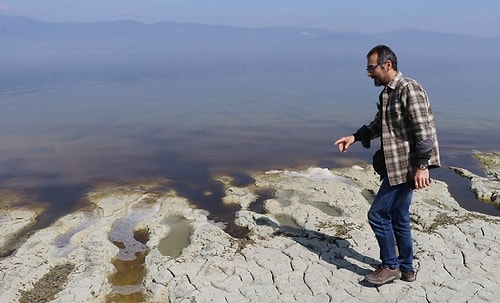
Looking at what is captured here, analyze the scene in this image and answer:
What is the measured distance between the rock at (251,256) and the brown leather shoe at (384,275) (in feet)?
0.40

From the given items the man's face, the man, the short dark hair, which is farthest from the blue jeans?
the short dark hair

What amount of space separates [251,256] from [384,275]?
217 cm

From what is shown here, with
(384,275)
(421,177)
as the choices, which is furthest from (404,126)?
(384,275)

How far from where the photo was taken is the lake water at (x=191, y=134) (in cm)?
1296

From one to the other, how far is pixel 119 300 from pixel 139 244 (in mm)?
2077

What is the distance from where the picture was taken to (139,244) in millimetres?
8328

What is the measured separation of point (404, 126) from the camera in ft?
15.8

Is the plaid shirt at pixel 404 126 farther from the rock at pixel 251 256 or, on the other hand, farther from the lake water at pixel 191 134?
the lake water at pixel 191 134

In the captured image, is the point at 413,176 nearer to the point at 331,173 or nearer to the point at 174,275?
the point at 174,275

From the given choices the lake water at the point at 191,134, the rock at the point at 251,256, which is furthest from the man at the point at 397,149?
the lake water at the point at 191,134

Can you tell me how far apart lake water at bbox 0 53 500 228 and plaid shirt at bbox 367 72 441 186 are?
552 cm

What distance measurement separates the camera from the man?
4.63 metres

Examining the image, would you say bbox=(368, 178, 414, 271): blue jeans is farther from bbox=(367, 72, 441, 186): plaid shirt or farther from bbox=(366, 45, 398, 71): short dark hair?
bbox=(366, 45, 398, 71): short dark hair

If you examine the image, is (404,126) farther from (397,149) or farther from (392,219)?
(392,219)
